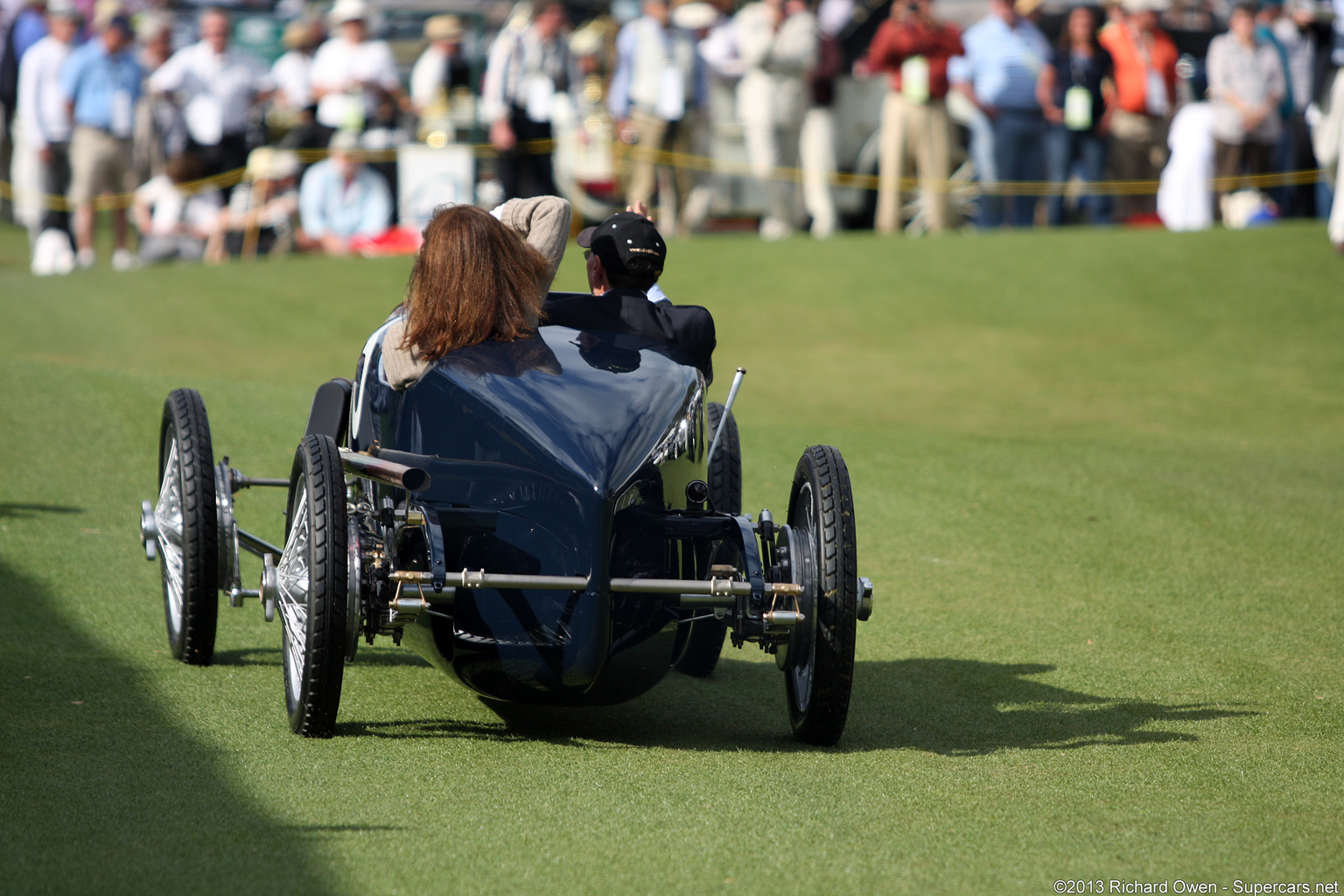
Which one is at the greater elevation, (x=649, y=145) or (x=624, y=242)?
(x=649, y=145)

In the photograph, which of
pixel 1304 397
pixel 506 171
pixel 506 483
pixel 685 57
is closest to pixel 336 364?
pixel 506 171

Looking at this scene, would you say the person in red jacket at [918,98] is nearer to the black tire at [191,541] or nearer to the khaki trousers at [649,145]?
the khaki trousers at [649,145]

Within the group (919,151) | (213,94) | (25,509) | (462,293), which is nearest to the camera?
(462,293)

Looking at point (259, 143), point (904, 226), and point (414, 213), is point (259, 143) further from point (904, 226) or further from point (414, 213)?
point (904, 226)

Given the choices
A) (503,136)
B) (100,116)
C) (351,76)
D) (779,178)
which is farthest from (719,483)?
(351,76)

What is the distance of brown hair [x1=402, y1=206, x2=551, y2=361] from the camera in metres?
4.45

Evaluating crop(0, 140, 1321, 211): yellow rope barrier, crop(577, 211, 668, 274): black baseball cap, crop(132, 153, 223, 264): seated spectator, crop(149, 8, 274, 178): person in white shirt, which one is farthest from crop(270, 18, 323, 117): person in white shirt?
crop(577, 211, 668, 274): black baseball cap

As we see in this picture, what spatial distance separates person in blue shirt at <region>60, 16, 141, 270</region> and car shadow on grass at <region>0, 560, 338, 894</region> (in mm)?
11883

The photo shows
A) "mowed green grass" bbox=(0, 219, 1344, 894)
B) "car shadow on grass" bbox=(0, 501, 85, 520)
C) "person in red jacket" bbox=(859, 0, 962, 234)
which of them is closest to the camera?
"mowed green grass" bbox=(0, 219, 1344, 894)

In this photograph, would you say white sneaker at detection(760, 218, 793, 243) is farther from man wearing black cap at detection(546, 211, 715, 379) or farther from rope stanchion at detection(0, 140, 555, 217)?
man wearing black cap at detection(546, 211, 715, 379)

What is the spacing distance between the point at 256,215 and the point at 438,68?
264cm

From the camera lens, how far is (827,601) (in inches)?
165

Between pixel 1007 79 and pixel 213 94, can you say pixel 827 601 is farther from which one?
pixel 213 94

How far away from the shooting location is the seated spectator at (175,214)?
16.7 m
